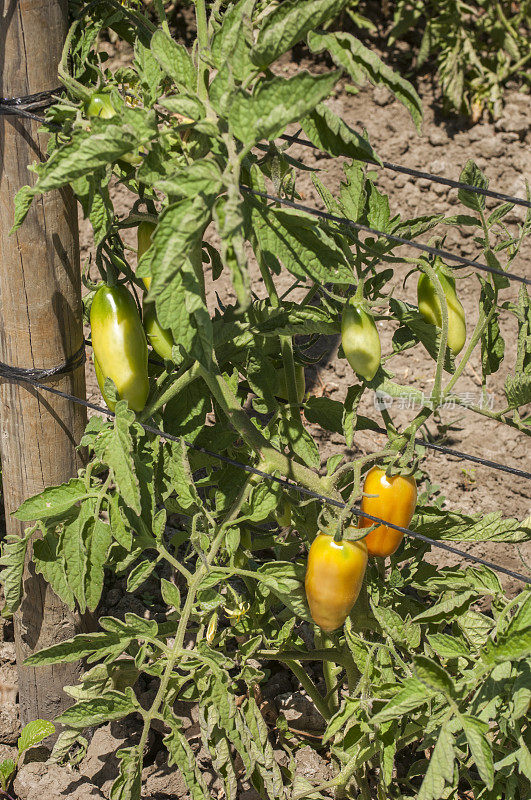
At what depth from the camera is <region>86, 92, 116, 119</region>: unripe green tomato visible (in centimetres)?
111

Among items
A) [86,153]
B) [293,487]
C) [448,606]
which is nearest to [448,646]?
[448,606]

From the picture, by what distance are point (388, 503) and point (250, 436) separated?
0.26m

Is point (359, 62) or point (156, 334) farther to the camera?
point (156, 334)

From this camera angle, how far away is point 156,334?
1290 mm

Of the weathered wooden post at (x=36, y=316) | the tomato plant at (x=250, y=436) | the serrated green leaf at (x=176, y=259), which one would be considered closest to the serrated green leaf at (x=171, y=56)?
the tomato plant at (x=250, y=436)

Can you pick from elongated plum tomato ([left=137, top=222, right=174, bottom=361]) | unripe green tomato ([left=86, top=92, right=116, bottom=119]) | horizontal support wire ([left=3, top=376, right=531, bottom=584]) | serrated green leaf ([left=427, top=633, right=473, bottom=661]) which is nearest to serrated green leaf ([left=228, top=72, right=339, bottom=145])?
unripe green tomato ([left=86, top=92, right=116, bottom=119])

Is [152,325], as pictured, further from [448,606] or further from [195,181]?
[448,606]

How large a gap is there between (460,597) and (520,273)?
1.94 meters

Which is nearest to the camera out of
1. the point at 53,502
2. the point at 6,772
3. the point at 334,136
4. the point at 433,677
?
the point at 334,136

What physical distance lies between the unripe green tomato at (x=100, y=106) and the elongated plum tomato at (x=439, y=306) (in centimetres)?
56

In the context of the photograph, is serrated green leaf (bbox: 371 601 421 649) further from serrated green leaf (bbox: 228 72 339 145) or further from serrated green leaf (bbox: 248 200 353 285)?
serrated green leaf (bbox: 228 72 339 145)

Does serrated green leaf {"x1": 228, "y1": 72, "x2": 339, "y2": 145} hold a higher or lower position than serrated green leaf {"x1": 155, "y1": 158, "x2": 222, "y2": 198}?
higher

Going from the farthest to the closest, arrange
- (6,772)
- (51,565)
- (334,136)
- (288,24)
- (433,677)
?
(6,772), (51,565), (433,677), (334,136), (288,24)

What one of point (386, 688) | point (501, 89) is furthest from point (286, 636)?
point (501, 89)
